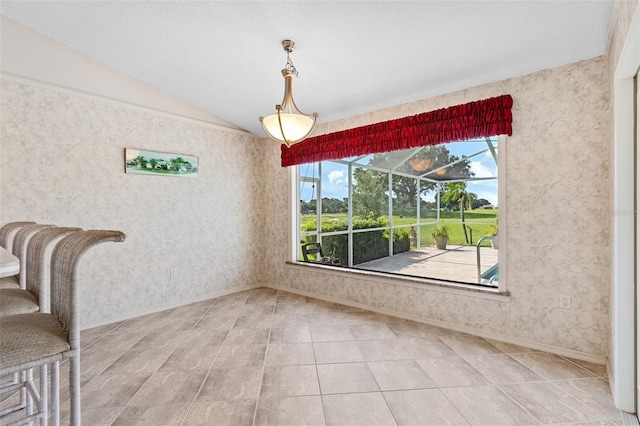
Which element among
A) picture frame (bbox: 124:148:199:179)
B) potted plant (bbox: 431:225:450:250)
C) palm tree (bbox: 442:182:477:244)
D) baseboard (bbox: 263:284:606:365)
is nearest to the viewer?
baseboard (bbox: 263:284:606:365)

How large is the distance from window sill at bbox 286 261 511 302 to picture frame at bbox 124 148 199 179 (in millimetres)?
1870

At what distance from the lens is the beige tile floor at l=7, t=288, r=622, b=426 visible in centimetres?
174

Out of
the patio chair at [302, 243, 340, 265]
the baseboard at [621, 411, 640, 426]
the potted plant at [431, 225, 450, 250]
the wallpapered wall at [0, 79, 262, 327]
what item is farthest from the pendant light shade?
the baseboard at [621, 411, 640, 426]

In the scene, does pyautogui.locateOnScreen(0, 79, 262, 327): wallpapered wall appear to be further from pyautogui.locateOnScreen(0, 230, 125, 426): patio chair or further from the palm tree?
the palm tree

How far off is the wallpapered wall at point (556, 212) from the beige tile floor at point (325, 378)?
23 centimetres

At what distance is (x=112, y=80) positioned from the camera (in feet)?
10.7

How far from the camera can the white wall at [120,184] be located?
2752 millimetres

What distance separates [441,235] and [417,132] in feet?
4.30

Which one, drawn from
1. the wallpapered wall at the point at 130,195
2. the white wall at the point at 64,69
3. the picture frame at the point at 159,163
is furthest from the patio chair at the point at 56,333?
the white wall at the point at 64,69

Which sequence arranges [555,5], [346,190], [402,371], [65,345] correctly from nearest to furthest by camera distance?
[65,345] < [555,5] < [402,371] < [346,190]

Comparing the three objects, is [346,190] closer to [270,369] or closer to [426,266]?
[426,266]

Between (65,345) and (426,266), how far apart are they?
3259 mm

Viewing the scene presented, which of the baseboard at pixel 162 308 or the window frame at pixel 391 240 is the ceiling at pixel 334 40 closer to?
the window frame at pixel 391 240

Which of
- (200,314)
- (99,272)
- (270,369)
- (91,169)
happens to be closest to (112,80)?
(91,169)
